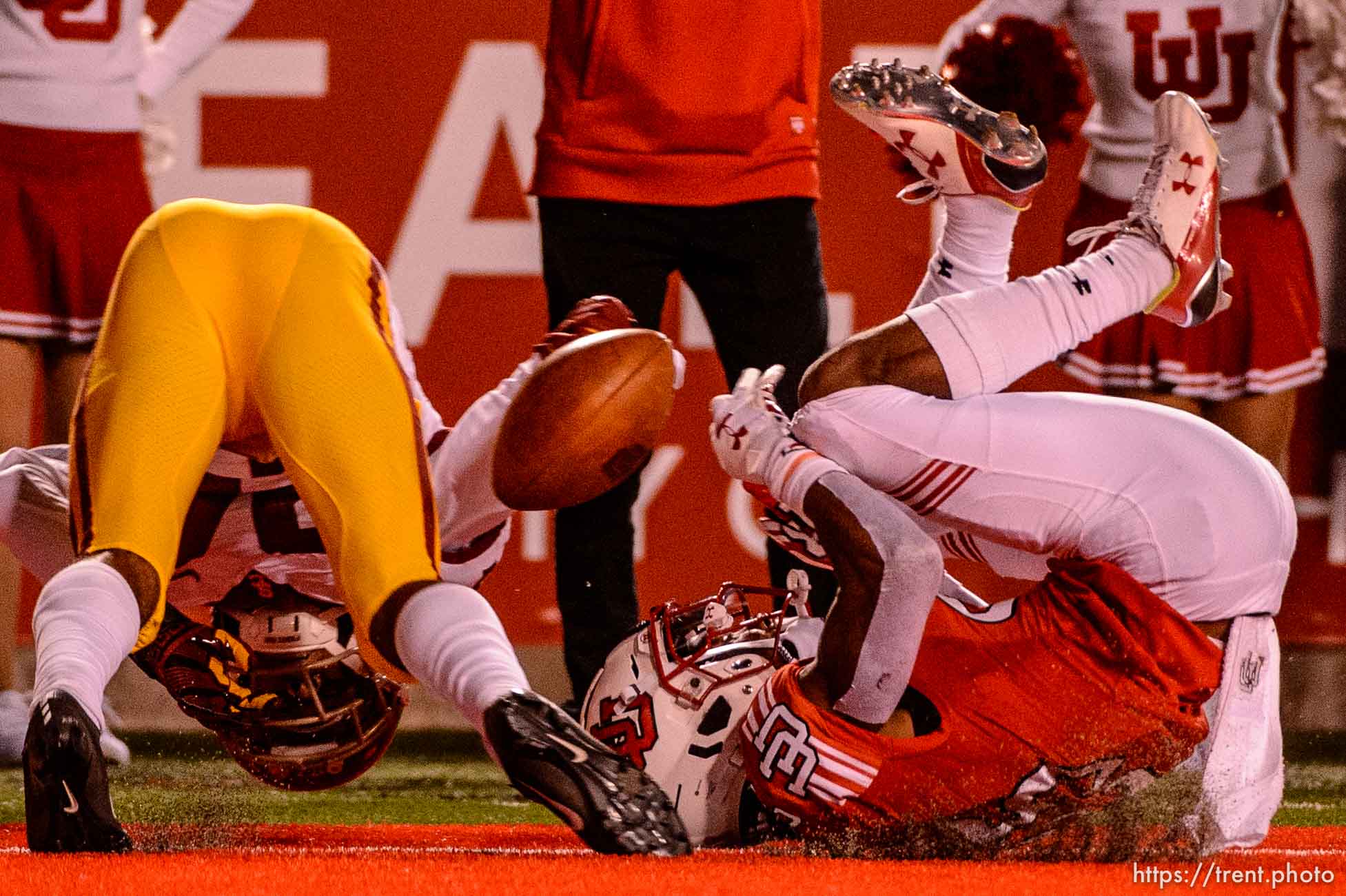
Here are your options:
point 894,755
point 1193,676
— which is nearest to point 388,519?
point 894,755

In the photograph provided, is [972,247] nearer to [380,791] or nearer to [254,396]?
[254,396]

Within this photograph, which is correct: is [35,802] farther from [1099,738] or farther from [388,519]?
[1099,738]

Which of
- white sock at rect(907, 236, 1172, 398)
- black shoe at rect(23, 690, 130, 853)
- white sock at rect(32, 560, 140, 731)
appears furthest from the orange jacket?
black shoe at rect(23, 690, 130, 853)

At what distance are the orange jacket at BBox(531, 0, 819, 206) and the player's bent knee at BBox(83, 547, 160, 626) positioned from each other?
1322 millimetres

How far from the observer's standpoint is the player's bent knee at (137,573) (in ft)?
6.51

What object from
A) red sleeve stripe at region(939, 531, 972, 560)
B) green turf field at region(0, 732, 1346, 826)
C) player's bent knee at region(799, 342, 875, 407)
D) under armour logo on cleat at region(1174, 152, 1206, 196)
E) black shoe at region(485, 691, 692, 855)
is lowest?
green turf field at region(0, 732, 1346, 826)

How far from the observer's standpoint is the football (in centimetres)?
212

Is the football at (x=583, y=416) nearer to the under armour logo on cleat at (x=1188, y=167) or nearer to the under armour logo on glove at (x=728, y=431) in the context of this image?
the under armour logo on glove at (x=728, y=431)

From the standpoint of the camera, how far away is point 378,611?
197 cm

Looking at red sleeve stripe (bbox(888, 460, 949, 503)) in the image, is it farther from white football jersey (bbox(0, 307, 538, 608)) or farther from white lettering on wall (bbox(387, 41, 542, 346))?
white lettering on wall (bbox(387, 41, 542, 346))

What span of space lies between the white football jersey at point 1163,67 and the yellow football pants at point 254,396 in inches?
79.6

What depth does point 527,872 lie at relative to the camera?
71.5 inches

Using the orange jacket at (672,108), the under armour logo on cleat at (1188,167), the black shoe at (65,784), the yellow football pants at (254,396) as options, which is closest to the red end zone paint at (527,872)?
the black shoe at (65,784)

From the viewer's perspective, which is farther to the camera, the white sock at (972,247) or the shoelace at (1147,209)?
the white sock at (972,247)
